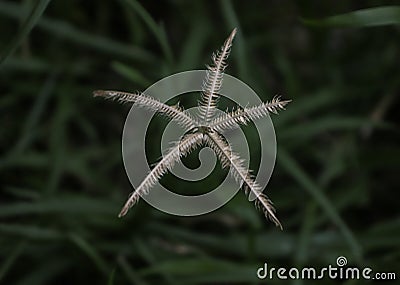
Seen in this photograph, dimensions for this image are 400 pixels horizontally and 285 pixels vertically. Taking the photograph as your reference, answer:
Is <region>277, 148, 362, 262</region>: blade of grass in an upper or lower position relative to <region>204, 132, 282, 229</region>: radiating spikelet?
upper

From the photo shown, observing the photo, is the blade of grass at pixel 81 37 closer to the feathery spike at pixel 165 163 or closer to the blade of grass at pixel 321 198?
the blade of grass at pixel 321 198

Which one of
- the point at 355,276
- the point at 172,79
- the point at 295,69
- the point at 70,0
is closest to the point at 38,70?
the point at 70,0

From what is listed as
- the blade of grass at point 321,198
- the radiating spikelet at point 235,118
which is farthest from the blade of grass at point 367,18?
the blade of grass at point 321,198

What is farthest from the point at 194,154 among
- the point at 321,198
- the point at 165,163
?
the point at 165,163

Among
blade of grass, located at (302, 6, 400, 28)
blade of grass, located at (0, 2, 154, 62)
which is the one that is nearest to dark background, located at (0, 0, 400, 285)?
blade of grass, located at (0, 2, 154, 62)

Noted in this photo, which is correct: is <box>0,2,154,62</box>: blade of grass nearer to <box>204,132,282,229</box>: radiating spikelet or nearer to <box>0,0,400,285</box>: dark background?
<box>0,0,400,285</box>: dark background

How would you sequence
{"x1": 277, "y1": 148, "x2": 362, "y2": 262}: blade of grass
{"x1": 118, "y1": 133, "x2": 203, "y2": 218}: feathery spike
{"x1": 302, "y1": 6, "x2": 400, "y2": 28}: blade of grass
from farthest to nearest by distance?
{"x1": 277, "y1": 148, "x2": 362, "y2": 262}: blade of grass < {"x1": 302, "y1": 6, "x2": 400, "y2": 28}: blade of grass < {"x1": 118, "y1": 133, "x2": 203, "y2": 218}: feathery spike
